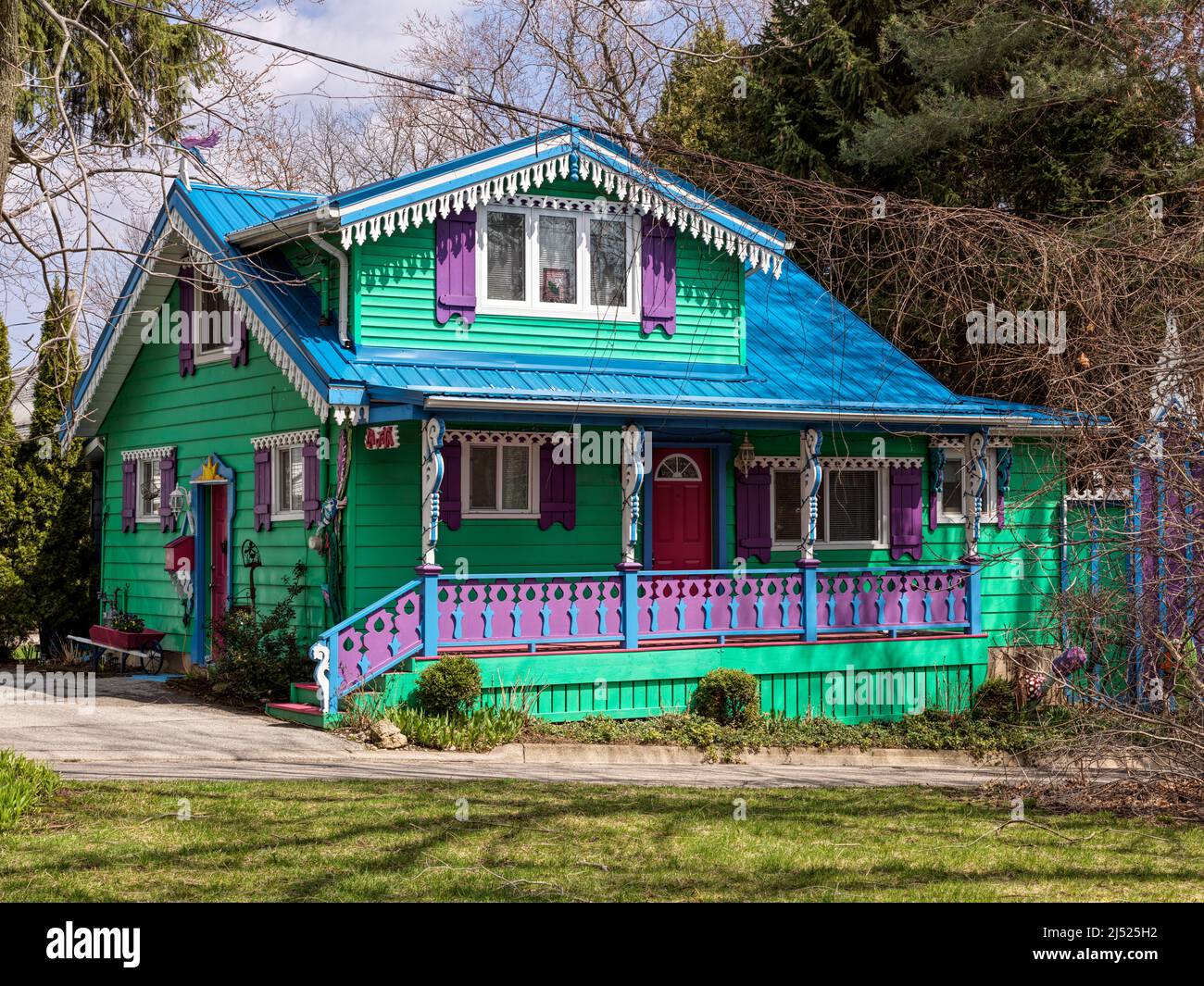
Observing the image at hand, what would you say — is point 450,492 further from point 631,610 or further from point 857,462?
point 857,462

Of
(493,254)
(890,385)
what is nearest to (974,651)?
(890,385)

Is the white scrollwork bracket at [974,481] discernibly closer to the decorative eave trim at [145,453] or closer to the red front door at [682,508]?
the red front door at [682,508]

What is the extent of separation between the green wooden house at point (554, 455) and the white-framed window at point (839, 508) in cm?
4

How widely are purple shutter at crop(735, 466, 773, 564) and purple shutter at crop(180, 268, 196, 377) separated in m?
7.67

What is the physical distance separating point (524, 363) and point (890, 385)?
5.45 meters

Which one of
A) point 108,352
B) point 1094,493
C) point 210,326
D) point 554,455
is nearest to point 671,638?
point 554,455

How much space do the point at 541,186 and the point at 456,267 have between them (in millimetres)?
1500

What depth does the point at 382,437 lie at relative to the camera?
50.5ft

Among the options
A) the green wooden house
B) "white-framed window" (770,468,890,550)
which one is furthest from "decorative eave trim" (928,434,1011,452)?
"white-framed window" (770,468,890,550)

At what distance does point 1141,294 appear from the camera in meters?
10.8

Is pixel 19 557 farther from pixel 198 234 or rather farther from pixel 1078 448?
pixel 1078 448

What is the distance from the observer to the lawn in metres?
7.67

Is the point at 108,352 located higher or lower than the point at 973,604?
higher

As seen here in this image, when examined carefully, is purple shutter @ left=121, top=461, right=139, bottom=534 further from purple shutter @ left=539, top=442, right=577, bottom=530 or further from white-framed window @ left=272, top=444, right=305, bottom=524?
purple shutter @ left=539, top=442, right=577, bottom=530
